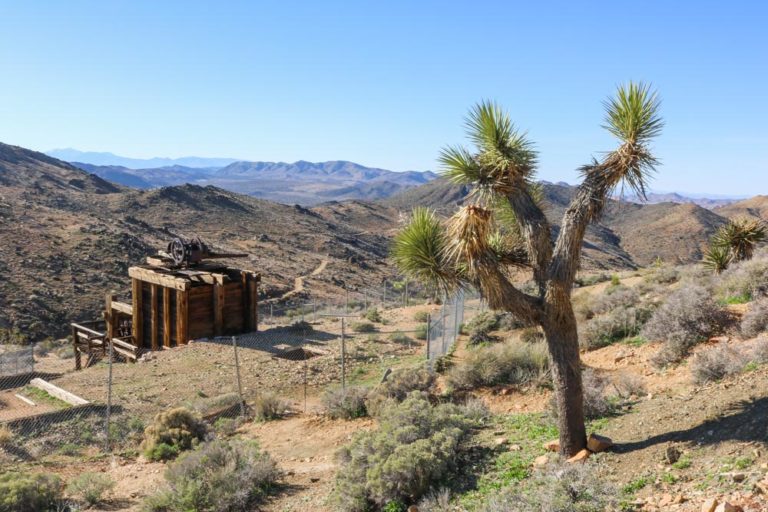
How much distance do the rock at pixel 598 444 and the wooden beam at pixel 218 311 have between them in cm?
1375

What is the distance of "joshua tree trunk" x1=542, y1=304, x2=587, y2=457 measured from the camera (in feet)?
22.1

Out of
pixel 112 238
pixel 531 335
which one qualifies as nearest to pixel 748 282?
pixel 531 335

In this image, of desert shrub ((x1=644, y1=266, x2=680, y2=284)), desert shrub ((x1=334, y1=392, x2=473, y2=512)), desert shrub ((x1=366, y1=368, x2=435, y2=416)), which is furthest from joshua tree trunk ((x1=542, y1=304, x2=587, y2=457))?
desert shrub ((x1=644, y1=266, x2=680, y2=284))

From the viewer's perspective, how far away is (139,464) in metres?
9.52

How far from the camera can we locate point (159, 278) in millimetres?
18562

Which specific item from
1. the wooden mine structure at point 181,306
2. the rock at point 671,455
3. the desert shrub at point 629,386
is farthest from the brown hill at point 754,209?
the rock at point 671,455

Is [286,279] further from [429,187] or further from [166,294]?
[429,187]

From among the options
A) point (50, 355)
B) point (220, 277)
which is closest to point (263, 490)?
point (220, 277)

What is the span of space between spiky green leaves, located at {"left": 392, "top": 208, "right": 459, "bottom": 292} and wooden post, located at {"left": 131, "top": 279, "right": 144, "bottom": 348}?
14942 millimetres

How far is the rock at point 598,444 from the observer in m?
6.61

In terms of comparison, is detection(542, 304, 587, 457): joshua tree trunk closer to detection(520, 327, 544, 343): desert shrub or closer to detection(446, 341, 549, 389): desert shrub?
detection(446, 341, 549, 389): desert shrub

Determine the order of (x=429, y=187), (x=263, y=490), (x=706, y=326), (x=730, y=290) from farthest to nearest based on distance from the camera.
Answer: (x=429, y=187) → (x=730, y=290) → (x=706, y=326) → (x=263, y=490)

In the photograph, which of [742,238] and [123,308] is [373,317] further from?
[742,238]

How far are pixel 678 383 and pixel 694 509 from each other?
16.5 feet
